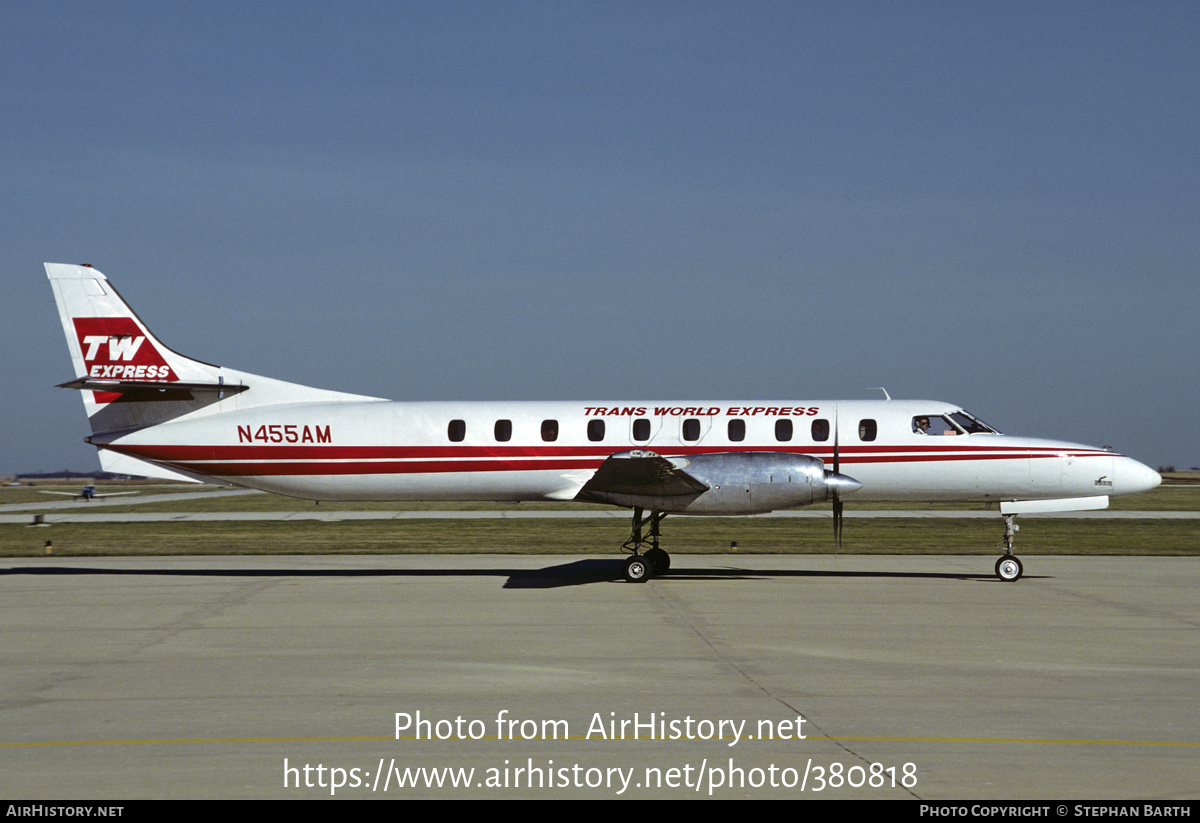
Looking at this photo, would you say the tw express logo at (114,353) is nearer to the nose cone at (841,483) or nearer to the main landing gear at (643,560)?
the main landing gear at (643,560)

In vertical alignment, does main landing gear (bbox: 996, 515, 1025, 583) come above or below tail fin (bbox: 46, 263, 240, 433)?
below

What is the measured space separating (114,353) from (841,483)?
45.4 feet

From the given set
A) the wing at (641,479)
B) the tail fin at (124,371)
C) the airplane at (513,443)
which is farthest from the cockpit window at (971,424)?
the tail fin at (124,371)

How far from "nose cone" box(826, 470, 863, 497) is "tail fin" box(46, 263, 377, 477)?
1029 centimetres

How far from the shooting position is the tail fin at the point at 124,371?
2025 cm

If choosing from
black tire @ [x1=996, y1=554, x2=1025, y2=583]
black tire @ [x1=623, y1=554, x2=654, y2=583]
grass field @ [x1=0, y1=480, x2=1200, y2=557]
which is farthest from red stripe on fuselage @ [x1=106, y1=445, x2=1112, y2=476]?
grass field @ [x1=0, y1=480, x2=1200, y2=557]

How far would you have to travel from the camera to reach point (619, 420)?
19.6m

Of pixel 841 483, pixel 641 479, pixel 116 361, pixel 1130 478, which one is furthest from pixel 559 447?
pixel 1130 478

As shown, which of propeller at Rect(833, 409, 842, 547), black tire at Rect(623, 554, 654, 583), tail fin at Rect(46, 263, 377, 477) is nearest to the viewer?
propeller at Rect(833, 409, 842, 547)

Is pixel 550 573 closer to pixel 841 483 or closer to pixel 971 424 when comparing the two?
pixel 841 483

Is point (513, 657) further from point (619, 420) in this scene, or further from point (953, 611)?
point (619, 420)

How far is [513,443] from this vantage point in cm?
1961

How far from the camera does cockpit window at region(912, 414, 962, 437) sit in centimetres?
1920

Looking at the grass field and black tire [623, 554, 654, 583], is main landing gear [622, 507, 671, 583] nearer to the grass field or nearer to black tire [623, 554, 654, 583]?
black tire [623, 554, 654, 583]
